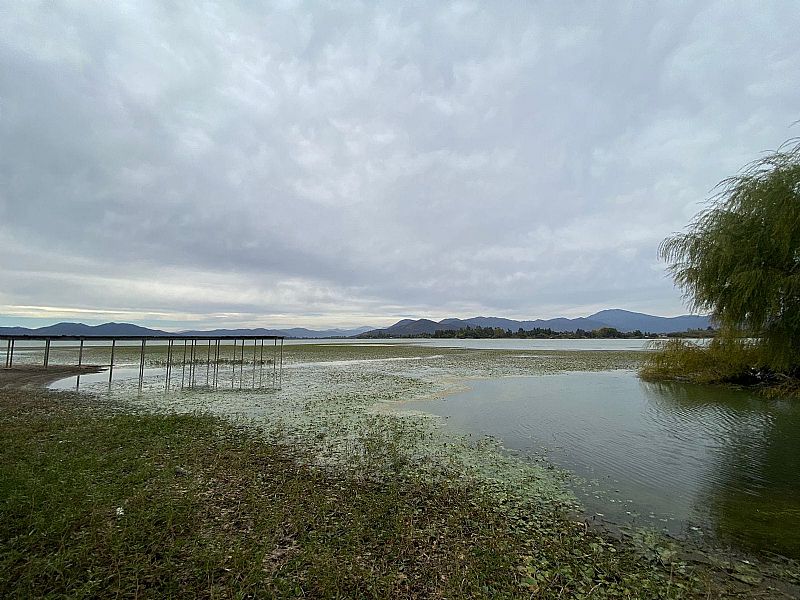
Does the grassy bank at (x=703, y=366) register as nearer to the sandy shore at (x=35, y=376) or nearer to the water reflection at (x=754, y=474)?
the water reflection at (x=754, y=474)

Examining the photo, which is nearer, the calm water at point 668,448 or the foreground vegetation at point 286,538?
the foreground vegetation at point 286,538

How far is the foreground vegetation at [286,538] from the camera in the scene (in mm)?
4062

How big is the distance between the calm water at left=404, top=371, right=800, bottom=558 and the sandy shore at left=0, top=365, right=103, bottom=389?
18.8 meters

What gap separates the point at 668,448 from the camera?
10.3 metres

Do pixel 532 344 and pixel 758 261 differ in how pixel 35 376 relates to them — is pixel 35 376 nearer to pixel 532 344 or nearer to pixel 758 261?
pixel 758 261

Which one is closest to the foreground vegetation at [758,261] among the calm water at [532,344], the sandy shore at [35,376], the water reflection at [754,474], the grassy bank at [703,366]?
the water reflection at [754,474]

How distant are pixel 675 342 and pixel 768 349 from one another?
17572mm

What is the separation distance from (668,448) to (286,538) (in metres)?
9.75

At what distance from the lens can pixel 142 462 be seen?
767 cm

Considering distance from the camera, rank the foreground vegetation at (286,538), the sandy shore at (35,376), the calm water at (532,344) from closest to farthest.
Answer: the foreground vegetation at (286,538) → the sandy shore at (35,376) → the calm water at (532,344)

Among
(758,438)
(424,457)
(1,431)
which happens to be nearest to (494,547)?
(424,457)

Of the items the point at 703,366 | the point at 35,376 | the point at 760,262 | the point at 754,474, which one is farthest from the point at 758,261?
the point at 35,376

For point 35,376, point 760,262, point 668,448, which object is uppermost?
point 760,262

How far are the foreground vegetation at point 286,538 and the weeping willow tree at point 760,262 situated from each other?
5271 millimetres
